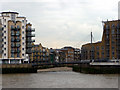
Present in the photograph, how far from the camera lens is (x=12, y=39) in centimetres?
9000

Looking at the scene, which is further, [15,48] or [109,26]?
[109,26]

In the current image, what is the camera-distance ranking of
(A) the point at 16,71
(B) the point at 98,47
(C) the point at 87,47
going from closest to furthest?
(A) the point at 16,71 < (B) the point at 98,47 < (C) the point at 87,47

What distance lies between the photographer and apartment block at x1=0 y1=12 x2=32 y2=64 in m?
89.3

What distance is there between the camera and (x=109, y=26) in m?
97.4

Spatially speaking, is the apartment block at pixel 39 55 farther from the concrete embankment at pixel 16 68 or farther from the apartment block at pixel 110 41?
the concrete embankment at pixel 16 68

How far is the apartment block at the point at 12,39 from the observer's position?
89.3m

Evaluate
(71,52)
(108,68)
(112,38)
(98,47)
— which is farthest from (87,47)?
(71,52)

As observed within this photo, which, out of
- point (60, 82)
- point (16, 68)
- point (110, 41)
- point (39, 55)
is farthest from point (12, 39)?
point (39, 55)

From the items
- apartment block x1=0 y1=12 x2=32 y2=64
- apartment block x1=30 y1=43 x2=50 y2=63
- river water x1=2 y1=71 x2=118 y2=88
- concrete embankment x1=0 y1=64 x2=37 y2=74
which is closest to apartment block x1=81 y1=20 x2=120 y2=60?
apartment block x1=0 y1=12 x2=32 y2=64

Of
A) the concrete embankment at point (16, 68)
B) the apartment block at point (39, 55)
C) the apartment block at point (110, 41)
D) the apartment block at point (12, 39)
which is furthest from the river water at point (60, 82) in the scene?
the apartment block at point (39, 55)

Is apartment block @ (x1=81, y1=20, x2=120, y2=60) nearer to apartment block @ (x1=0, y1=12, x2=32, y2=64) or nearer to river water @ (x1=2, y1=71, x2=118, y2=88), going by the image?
apartment block @ (x1=0, y1=12, x2=32, y2=64)

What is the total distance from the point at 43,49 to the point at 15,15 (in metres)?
52.3

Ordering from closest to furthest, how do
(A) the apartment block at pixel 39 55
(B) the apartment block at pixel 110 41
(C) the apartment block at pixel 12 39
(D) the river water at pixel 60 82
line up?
(D) the river water at pixel 60 82, (C) the apartment block at pixel 12 39, (B) the apartment block at pixel 110 41, (A) the apartment block at pixel 39 55

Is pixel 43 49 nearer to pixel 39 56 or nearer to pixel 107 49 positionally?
pixel 39 56
